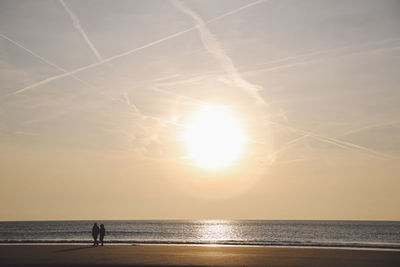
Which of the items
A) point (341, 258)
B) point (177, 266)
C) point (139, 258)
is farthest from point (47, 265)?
point (341, 258)

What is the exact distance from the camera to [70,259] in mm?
A: 25422

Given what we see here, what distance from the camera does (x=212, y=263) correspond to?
23703 mm

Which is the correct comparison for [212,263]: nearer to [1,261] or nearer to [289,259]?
[289,259]

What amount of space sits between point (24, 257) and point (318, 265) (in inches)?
759

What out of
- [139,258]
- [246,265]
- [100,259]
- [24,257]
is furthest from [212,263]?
[24,257]

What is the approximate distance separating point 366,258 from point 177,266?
13.4 m

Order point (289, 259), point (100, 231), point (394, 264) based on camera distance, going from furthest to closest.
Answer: point (100, 231), point (289, 259), point (394, 264)

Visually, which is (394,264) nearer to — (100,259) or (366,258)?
(366,258)

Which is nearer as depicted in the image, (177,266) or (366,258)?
(177,266)

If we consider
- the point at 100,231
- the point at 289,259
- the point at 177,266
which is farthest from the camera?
the point at 100,231

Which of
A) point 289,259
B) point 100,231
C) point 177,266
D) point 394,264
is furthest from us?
point 100,231

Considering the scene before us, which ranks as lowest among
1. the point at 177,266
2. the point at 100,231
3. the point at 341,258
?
the point at 177,266

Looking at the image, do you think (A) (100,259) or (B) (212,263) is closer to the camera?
(B) (212,263)

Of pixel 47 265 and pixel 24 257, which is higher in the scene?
pixel 24 257
